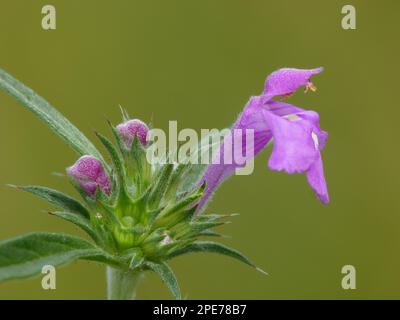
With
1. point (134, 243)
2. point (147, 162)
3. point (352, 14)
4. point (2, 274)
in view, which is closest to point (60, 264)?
point (2, 274)

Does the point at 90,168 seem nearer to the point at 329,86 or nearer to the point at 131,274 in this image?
the point at 131,274

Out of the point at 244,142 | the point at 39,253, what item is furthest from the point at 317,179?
the point at 39,253

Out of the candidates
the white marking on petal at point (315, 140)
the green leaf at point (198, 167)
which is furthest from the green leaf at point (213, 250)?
the white marking on petal at point (315, 140)

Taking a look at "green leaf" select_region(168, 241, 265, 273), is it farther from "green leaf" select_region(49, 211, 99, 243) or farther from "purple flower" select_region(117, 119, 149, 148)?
"purple flower" select_region(117, 119, 149, 148)

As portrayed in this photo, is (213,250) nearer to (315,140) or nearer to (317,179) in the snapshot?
(317,179)

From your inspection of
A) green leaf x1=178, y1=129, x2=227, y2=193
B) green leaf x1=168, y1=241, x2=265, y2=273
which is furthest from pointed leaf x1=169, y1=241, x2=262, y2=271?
green leaf x1=178, y1=129, x2=227, y2=193
